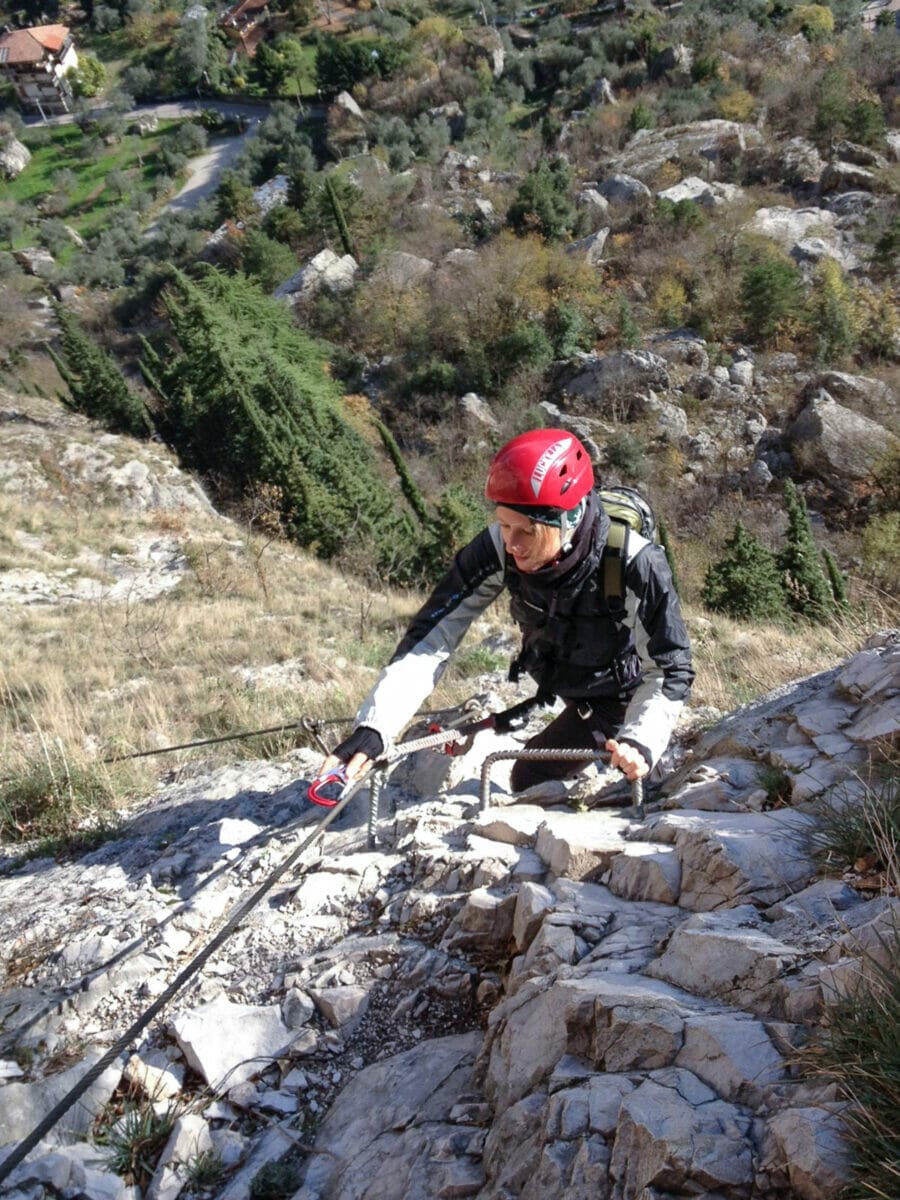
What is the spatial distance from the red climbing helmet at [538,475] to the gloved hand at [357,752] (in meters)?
1.06

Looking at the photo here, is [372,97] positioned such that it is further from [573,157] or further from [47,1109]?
[47,1109]

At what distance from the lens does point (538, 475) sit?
115 inches

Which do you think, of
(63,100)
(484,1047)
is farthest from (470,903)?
(63,100)

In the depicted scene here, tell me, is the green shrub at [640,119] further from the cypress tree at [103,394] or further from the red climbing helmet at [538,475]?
the red climbing helmet at [538,475]

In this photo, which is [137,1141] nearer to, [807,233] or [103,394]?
[103,394]

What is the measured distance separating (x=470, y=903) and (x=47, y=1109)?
156cm

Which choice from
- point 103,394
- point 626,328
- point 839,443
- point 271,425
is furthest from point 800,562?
point 103,394

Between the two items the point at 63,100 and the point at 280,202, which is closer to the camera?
the point at 280,202

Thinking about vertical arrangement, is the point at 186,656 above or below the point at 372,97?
below

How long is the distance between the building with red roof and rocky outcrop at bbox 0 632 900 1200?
79.2 meters

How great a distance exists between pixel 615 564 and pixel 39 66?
80.6 meters

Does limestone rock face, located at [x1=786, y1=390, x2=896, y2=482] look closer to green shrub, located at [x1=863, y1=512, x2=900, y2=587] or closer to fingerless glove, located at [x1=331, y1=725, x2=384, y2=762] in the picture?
green shrub, located at [x1=863, y1=512, x2=900, y2=587]

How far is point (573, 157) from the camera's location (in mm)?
46844


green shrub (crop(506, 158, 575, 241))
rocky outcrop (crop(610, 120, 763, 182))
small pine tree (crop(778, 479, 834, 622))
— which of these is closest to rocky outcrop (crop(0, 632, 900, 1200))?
small pine tree (crop(778, 479, 834, 622))
